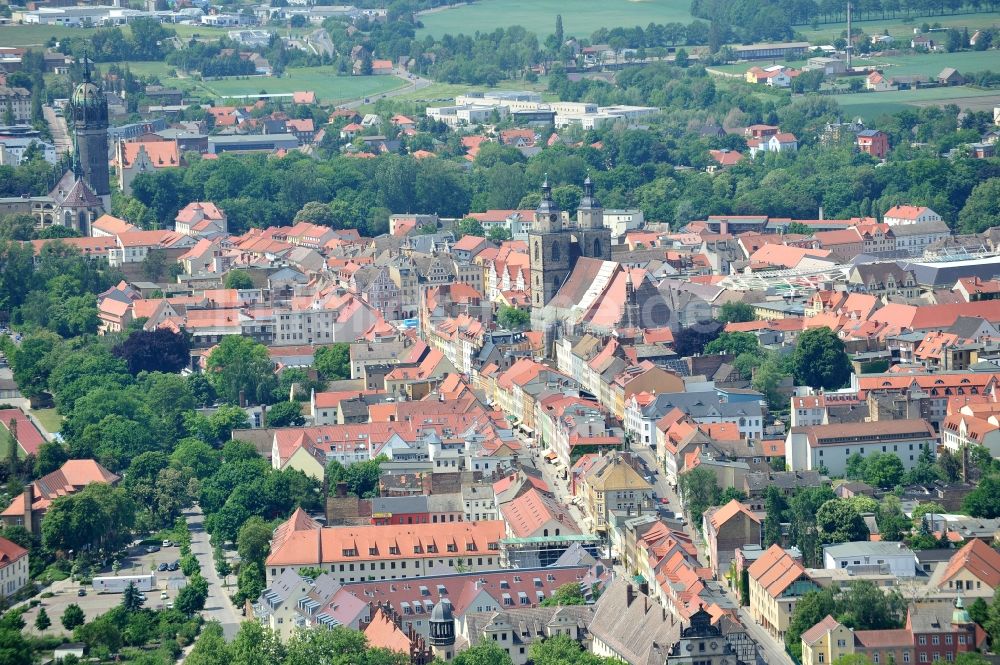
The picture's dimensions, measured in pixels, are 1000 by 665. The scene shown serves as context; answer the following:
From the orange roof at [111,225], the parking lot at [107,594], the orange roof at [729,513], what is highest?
the orange roof at [729,513]

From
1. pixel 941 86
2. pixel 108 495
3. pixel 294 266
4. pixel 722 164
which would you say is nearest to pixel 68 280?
pixel 294 266

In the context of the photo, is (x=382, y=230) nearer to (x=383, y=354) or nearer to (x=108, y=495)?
(x=383, y=354)

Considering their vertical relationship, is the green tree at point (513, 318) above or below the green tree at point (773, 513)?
below

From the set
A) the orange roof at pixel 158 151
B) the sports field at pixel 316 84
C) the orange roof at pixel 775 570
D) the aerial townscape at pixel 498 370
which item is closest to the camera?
the orange roof at pixel 775 570

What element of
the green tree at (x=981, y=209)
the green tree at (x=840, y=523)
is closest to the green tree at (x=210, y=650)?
the green tree at (x=840, y=523)

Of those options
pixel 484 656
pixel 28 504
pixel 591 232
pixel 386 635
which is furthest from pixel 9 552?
pixel 591 232

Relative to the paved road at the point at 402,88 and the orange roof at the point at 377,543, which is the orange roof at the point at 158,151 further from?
the orange roof at the point at 377,543
